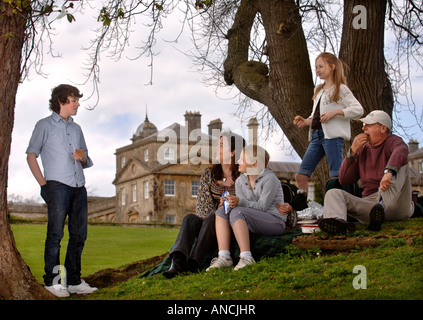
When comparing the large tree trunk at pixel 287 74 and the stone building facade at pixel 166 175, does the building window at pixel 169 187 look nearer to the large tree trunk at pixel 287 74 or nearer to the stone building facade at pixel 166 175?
the stone building facade at pixel 166 175

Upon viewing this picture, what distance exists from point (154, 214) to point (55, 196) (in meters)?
38.9

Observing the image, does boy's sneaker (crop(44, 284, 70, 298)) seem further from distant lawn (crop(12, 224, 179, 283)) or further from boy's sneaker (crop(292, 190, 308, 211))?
distant lawn (crop(12, 224, 179, 283))

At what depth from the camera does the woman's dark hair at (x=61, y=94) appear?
6055 mm

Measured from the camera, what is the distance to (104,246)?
19.5 m

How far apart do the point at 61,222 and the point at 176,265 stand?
1.39 meters

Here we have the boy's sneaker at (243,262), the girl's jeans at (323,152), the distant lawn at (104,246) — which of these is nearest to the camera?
the boy's sneaker at (243,262)

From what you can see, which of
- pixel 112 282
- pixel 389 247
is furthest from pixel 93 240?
pixel 389 247

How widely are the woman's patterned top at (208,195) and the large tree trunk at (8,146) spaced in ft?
6.54

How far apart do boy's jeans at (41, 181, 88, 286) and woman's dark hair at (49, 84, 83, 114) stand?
33.2 inches

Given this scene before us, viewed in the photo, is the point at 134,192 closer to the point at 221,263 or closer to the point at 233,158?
the point at 233,158

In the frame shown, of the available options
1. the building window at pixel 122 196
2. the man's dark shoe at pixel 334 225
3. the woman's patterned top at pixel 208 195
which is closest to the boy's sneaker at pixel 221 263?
the woman's patterned top at pixel 208 195

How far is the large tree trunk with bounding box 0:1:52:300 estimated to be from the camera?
5.66 meters

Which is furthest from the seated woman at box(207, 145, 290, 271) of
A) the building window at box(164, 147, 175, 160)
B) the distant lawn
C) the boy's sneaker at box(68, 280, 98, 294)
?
the building window at box(164, 147, 175, 160)
